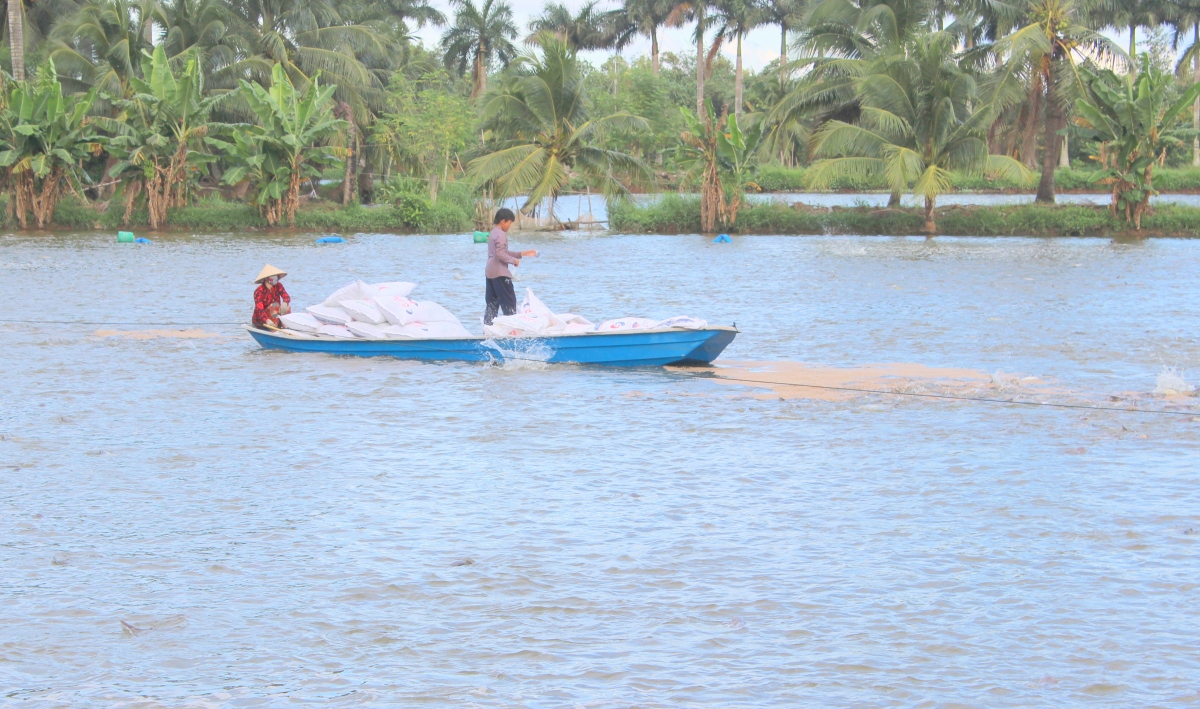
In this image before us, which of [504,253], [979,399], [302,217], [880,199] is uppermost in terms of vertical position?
[880,199]

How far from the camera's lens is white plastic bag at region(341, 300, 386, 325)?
41.6 ft

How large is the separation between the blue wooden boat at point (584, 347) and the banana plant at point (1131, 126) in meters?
22.5

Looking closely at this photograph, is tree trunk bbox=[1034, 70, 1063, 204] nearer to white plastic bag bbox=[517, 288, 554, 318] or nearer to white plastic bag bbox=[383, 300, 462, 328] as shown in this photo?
white plastic bag bbox=[383, 300, 462, 328]

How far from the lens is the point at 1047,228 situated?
108 ft

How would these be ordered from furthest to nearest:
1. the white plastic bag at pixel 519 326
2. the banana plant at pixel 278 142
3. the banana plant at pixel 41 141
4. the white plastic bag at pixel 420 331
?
the banana plant at pixel 278 142 < the banana plant at pixel 41 141 < the white plastic bag at pixel 420 331 < the white plastic bag at pixel 519 326

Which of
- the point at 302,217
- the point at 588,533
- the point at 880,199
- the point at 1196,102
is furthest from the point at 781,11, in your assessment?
the point at 588,533

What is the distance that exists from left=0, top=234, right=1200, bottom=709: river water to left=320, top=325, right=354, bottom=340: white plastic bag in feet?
1.00

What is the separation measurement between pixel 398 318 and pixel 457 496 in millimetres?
5344

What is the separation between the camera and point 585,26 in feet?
218

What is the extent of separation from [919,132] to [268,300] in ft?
73.9

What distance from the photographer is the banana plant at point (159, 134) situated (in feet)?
110

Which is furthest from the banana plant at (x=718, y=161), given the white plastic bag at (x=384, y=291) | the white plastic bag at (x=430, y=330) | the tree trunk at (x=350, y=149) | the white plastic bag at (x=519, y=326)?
the white plastic bag at (x=519, y=326)

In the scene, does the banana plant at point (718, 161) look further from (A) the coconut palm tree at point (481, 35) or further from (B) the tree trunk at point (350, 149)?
(A) the coconut palm tree at point (481, 35)

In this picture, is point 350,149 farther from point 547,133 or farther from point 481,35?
point 481,35
